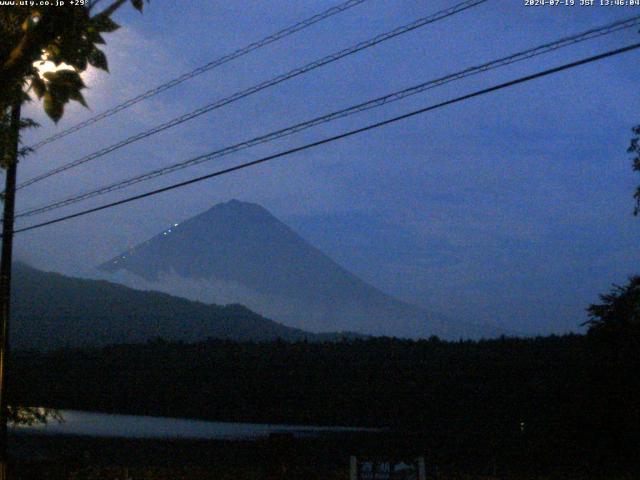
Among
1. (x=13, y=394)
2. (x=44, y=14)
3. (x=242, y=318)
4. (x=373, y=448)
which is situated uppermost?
(x=242, y=318)

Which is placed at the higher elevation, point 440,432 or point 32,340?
point 32,340

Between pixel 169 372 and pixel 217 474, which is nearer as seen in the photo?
pixel 217 474

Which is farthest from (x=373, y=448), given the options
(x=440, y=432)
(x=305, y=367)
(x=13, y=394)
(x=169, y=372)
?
(x=169, y=372)

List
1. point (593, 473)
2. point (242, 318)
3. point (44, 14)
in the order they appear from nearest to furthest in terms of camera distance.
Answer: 1. point (44, 14)
2. point (593, 473)
3. point (242, 318)

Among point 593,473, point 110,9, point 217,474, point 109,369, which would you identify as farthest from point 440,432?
point 109,369

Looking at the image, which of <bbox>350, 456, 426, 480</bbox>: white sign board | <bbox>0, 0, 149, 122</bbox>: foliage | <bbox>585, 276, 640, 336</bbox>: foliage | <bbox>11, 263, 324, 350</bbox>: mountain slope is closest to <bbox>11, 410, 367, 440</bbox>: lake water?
<bbox>585, 276, 640, 336</bbox>: foliage

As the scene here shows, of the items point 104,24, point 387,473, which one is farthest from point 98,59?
point 387,473

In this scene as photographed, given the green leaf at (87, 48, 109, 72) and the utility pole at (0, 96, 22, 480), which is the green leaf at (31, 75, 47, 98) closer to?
the green leaf at (87, 48, 109, 72)

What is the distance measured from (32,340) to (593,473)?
15080cm

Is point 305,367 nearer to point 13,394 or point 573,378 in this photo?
point 573,378

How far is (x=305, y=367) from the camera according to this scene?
262 ft

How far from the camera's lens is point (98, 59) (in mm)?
7836

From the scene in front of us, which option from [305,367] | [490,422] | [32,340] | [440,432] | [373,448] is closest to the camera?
[373,448]

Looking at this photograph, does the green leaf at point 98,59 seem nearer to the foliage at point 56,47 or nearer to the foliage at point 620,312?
the foliage at point 56,47
